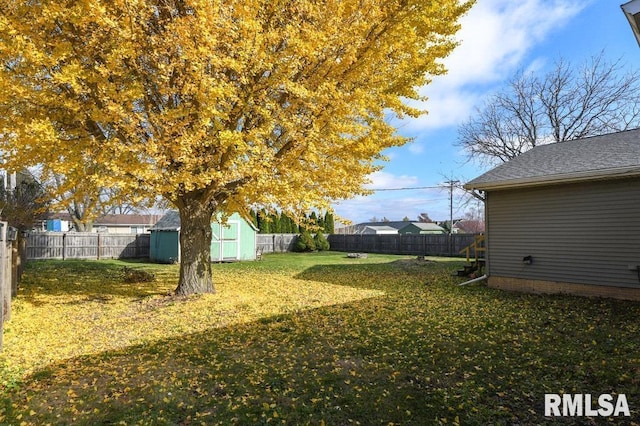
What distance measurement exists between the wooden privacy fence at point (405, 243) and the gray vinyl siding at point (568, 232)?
13.6m

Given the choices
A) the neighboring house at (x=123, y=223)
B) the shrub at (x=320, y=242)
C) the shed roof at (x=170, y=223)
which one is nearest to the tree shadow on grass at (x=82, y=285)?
the shed roof at (x=170, y=223)

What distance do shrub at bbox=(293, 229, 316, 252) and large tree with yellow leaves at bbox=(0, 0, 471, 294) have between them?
19.7 metres

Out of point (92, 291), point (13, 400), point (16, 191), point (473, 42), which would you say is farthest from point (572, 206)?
point (16, 191)

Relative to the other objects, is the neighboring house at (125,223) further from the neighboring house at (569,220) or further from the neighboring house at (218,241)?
the neighboring house at (569,220)

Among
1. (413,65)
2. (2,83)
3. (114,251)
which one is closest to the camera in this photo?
(2,83)

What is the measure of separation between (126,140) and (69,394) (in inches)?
179

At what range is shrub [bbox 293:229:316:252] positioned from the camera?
27562mm

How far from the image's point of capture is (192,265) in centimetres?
845

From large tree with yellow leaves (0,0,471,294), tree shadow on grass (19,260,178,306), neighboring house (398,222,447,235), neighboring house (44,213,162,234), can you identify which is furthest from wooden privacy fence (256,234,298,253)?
neighboring house (398,222,447,235)

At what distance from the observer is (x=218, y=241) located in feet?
63.0

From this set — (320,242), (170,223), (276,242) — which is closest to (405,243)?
(320,242)

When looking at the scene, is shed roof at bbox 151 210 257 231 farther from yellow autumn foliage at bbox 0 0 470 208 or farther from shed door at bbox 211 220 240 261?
yellow autumn foliage at bbox 0 0 470 208

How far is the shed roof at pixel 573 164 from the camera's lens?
7.98 meters

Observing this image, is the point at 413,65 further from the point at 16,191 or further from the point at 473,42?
the point at 16,191
